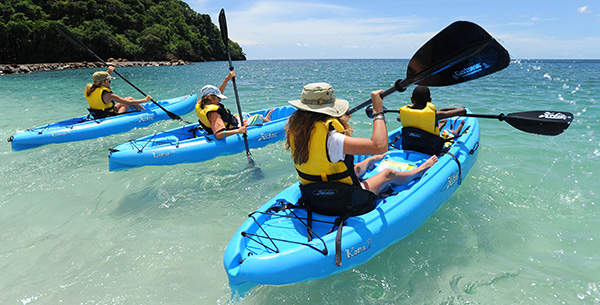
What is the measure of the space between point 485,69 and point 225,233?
12.2 feet

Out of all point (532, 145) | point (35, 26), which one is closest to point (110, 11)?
point (35, 26)

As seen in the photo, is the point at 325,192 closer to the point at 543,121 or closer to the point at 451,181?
the point at 451,181

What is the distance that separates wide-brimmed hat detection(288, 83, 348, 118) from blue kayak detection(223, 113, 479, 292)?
103 centimetres

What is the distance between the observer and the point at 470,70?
4.08 m

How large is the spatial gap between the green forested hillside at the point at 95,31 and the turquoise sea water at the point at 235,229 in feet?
174

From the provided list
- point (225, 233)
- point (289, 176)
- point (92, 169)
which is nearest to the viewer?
point (225, 233)

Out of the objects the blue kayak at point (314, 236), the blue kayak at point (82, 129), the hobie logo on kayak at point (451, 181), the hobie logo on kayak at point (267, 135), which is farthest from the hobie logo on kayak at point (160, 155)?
the hobie logo on kayak at point (451, 181)

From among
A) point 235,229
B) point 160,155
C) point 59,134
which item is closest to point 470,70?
point 235,229

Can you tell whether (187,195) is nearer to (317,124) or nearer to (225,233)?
(225,233)

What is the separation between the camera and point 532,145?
6.75 metres

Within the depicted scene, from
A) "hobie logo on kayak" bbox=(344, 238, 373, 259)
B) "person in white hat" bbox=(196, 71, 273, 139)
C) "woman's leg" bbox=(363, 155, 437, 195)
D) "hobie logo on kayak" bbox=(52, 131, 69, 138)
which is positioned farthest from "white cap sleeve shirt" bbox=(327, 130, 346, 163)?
"hobie logo on kayak" bbox=(52, 131, 69, 138)

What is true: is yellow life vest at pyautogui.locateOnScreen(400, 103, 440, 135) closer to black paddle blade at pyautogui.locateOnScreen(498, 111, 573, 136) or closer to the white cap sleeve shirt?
black paddle blade at pyautogui.locateOnScreen(498, 111, 573, 136)

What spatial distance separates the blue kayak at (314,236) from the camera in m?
2.56

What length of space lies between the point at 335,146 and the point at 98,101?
24.1 ft
